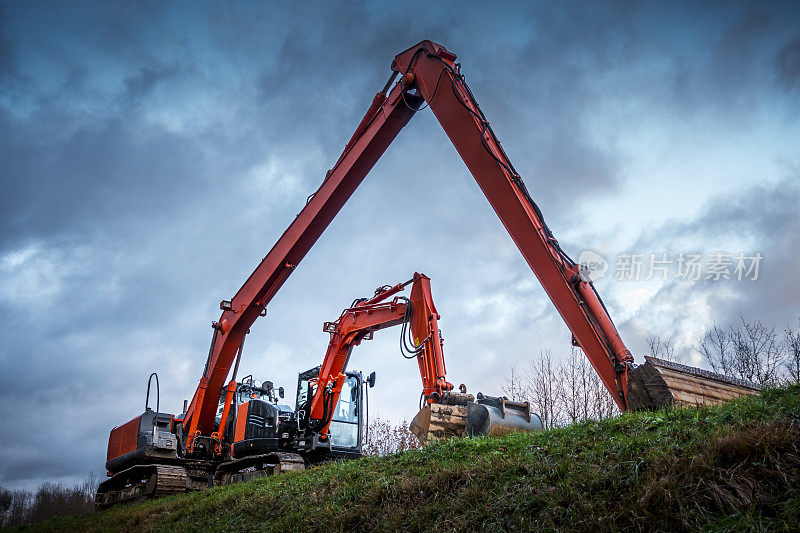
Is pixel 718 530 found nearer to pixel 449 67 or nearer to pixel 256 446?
pixel 449 67

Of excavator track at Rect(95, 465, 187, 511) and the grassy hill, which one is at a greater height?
excavator track at Rect(95, 465, 187, 511)

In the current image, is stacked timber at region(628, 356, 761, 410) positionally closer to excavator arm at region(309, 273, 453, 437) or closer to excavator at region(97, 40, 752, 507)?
excavator at region(97, 40, 752, 507)

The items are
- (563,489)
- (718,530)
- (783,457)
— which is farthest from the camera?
(563,489)

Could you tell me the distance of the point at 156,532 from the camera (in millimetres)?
8234

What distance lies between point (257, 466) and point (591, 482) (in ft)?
34.3

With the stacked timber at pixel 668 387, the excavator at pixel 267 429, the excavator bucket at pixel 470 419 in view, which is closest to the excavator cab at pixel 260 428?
the excavator at pixel 267 429

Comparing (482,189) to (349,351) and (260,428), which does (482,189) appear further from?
(260,428)

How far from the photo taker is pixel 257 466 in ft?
42.7

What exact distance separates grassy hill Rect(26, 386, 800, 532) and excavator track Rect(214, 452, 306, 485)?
5160 mm

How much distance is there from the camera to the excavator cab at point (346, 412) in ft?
44.3

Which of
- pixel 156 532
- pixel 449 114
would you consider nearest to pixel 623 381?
pixel 449 114

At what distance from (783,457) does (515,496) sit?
185cm

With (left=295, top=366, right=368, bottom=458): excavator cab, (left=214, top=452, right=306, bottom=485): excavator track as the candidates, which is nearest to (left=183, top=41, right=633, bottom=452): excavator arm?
(left=214, top=452, right=306, bottom=485): excavator track

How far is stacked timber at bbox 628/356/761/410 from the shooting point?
5625 millimetres
